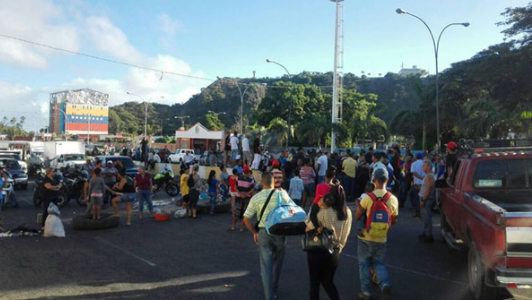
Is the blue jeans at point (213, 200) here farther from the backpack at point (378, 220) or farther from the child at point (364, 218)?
the backpack at point (378, 220)

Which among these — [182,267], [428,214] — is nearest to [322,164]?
[428,214]

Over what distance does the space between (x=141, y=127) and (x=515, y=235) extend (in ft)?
444

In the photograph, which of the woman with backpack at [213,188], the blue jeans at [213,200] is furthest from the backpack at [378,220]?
the blue jeans at [213,200]

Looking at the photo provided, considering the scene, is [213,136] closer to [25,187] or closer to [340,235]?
[25,187]

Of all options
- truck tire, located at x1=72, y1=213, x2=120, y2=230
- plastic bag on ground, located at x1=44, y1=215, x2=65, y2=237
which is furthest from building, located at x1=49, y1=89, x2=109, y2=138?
plastic bag on ground, located at x1=44, y1=215, x2=65, y2=237

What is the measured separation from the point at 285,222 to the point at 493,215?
7.54 ft

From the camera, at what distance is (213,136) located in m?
53.7

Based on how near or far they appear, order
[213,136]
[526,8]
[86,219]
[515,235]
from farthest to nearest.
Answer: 1. [213,136]
2. [526,8]
3. [86,219]
4. [515,235]

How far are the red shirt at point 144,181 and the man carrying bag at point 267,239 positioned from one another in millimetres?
7508

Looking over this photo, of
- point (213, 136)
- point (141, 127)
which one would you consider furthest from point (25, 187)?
point (141, 127)

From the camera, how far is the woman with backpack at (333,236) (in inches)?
191

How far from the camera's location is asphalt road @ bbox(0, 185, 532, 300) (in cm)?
617

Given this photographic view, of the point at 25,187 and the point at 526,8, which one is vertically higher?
the point at 526,8

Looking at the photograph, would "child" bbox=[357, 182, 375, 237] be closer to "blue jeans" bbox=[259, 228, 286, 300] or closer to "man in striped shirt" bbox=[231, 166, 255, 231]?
"blue jeans" bbox=[259, 228, 286, 300]
